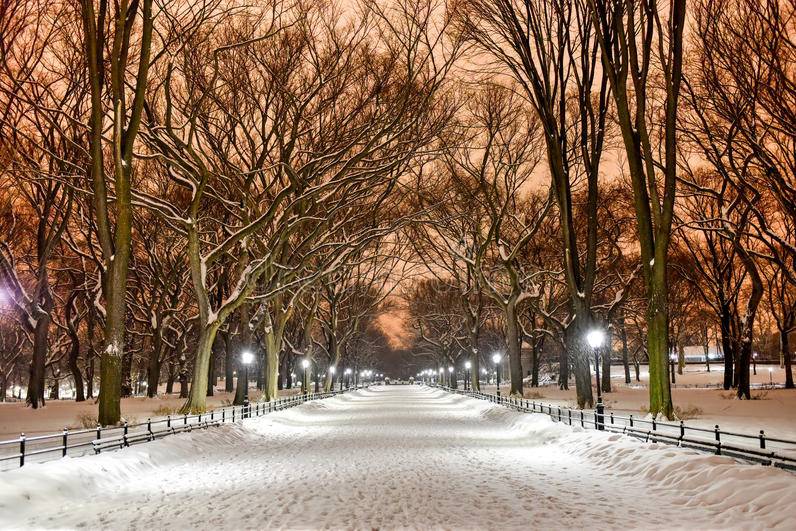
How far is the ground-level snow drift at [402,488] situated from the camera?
27.4ft

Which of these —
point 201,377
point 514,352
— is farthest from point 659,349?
point 514,352

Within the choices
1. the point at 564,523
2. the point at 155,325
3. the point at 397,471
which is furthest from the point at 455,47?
the point at 155,325

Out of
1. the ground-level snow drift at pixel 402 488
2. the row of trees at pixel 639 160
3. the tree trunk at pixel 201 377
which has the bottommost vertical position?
the ground-level snow drift at pixel 402 488

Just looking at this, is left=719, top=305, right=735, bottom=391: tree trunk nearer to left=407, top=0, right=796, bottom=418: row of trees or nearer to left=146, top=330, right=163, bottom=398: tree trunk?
left=407, top=0, right=796, bottom=418: row of trees

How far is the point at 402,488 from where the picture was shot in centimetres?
1088

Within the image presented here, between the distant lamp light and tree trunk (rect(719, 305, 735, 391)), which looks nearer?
the distant lamp light

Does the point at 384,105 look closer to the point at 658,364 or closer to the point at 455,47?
the point at 455,47

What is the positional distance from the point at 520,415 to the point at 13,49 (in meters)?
22.8

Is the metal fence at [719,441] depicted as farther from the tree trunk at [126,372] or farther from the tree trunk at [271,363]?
the tree trunk at [126,372]

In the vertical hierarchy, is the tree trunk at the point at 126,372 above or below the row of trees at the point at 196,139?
below

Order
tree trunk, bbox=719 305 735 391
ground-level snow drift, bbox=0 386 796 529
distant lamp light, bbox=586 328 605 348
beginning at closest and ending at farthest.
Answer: ground-level snow drift, bbox=0 386 796 529 < distant lamp light, bbox=586 328 605 348 < tree trunk, bbox=719 305 735 391

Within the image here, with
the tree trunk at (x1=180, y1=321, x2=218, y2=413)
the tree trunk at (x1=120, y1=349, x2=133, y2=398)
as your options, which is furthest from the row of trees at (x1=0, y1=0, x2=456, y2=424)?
the tree trunk at (x1=120, y1=349, x2=133, y2=398)

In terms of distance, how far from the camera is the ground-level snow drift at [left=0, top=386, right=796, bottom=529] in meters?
8.36

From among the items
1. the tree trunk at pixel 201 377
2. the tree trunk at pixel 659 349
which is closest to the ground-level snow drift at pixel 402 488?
the tree trunk at pixel 659 349
